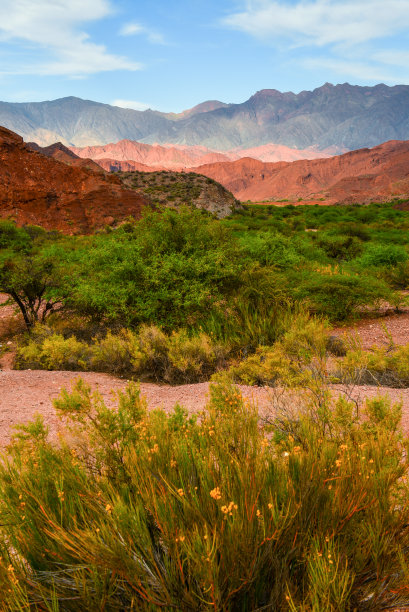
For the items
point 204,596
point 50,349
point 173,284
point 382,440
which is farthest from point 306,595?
point 173,284

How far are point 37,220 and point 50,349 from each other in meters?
22.8

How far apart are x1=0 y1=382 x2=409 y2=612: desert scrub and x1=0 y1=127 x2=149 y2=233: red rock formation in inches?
1121

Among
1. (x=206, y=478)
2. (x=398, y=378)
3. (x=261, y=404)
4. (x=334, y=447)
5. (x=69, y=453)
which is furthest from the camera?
(x=398, y=378)

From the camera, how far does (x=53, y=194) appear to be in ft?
97.9

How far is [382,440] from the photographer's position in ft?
→ 7.83

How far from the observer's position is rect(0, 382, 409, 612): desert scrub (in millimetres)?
1649

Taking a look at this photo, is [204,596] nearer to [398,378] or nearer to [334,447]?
[334,447]

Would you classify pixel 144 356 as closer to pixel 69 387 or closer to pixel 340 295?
pixel 69 387

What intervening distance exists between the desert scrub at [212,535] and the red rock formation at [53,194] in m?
28.5

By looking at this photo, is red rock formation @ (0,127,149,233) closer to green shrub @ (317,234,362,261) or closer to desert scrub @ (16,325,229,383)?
green shrub @ (317,234,362,261)

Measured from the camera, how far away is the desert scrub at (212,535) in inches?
64.9

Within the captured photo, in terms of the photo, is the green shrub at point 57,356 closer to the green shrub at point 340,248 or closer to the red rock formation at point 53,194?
the green shrub at point 340,248

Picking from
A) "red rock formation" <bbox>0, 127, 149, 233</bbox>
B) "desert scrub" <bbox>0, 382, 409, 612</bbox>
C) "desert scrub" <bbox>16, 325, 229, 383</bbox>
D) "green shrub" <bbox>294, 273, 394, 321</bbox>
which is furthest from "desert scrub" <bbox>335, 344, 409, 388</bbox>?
"red rock formation" <bbox>0, 127, 149, 233</bbox>

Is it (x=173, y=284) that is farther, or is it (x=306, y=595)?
(x=173, y=284)
